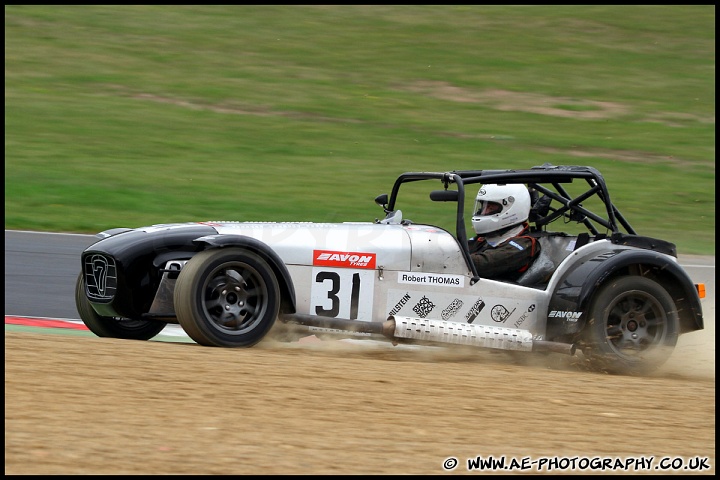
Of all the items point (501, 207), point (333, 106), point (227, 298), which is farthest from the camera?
point (333, 106)

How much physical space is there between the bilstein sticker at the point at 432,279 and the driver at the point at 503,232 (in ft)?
1.11

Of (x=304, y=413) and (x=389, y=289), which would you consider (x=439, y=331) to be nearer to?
(x=389, y=289)

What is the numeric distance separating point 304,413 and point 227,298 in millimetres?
1818

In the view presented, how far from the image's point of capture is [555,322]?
781 cm

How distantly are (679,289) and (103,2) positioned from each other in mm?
23299

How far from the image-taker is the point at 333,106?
21.8 metres

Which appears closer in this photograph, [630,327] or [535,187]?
[630,327]

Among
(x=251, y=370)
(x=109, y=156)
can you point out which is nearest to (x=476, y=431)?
(x=251, y=370)

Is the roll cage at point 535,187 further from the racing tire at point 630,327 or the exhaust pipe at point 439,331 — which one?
the racing tire at point 630,327

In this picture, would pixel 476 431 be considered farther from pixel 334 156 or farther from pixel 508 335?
pixel 334 156

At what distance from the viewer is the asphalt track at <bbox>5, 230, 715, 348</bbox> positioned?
9133 mm

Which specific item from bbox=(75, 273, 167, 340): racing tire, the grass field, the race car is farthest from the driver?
the grass field

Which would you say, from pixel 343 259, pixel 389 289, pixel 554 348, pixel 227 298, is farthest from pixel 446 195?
pixel 227 298

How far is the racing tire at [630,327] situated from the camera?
7680mm
